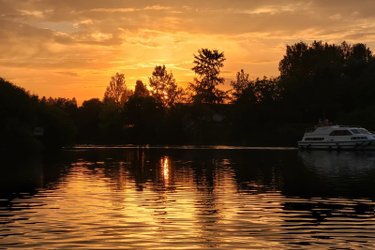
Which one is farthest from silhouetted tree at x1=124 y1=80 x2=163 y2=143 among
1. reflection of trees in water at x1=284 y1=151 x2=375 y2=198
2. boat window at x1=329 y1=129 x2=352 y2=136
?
reflection of trees in water at x1=284 y1=151 x2=375 y2=198

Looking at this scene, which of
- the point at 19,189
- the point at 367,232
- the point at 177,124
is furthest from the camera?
the point at 177,124

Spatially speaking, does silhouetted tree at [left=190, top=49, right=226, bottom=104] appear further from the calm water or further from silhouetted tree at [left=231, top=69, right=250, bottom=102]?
the calm water

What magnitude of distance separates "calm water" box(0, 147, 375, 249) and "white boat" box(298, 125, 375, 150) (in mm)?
57613

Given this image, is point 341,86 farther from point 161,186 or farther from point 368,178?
point 161,186

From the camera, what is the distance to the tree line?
124562 mm

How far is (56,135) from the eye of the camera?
431ft

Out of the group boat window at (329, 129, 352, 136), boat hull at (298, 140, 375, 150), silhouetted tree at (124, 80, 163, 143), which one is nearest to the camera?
boat hull at (298, 140, 375, 150)

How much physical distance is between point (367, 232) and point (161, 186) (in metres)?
20.8

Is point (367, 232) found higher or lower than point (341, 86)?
lower

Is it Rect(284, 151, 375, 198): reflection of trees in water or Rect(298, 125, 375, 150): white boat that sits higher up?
Rect(298, 125, 375, 150): white boat

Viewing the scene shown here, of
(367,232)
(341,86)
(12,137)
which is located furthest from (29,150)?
(367,232)

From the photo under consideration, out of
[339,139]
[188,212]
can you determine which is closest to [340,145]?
[339,139]

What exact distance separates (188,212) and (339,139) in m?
83.3

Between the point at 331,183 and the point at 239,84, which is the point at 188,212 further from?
the point at 239,84
